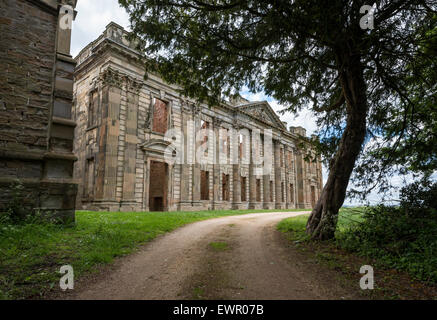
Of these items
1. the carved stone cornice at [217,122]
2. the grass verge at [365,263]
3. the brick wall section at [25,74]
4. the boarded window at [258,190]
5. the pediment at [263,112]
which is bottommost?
the grass verge at [365,263]

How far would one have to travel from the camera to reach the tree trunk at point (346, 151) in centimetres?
573

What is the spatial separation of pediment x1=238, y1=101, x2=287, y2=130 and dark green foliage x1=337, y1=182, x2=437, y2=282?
64.3 ft

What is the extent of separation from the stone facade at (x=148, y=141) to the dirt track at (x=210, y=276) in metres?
4.71

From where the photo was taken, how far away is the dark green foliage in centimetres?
A: 395

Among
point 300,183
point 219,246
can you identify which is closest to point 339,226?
point 219,246

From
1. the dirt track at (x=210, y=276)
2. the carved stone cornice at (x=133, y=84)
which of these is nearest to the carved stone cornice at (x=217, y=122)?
the carved stone cornice at (x=133, y=84)

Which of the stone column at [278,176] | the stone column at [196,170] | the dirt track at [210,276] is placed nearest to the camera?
the dirt track at [210,276]

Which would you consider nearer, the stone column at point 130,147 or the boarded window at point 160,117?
the stone column at point 130,147

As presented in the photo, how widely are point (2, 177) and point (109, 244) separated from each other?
339cm

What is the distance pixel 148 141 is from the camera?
15.3 metres

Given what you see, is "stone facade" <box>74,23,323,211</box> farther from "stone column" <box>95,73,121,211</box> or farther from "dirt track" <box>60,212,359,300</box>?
"dirt track" <box>60,212,359,300</box>

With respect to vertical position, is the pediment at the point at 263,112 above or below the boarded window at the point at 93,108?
above

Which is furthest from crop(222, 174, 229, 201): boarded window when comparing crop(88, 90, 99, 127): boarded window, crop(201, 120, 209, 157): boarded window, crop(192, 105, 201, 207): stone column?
crop(88, 90, 99, 127): boarded window

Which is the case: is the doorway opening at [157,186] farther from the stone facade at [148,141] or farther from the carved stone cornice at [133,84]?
the carved stone cornice at [133,84]
